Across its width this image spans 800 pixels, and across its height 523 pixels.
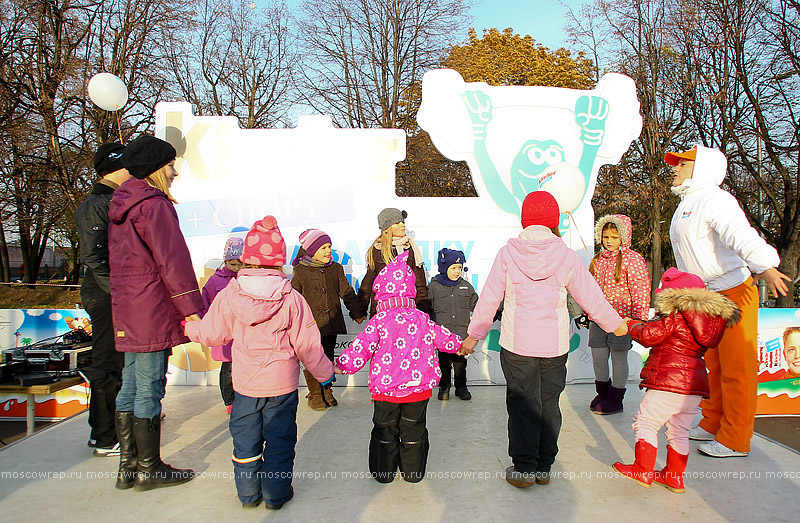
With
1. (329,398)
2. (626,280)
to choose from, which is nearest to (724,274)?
(626,280)

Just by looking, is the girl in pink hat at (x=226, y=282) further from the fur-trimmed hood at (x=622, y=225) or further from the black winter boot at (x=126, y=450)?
the fur-trimmed hood at (x=622, y=225)

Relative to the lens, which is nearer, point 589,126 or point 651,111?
point 589,126

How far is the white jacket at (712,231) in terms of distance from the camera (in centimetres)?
296

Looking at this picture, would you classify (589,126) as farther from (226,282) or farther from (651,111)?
(651,111)

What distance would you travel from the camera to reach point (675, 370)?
270 cm

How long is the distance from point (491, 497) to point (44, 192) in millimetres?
15635

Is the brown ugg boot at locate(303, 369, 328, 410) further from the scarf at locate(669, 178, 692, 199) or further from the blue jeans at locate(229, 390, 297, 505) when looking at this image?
the scarf at locate(669, 178, 692, 199)

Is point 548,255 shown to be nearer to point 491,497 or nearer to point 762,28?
point 491,497

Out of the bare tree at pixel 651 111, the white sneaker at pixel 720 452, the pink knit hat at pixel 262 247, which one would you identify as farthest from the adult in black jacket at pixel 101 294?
the bare tree at pixel 651 111

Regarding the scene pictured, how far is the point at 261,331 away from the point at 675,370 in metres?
2.22

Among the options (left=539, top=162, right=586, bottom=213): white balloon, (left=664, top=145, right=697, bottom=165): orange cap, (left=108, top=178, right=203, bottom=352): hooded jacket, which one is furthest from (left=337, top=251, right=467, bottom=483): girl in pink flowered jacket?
(left=539, top=162, right=586, bottom=213): white balloon

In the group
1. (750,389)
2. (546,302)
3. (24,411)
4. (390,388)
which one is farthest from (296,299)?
(24,411)

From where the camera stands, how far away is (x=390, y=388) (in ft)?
9.00

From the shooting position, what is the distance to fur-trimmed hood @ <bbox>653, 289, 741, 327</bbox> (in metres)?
2.60
